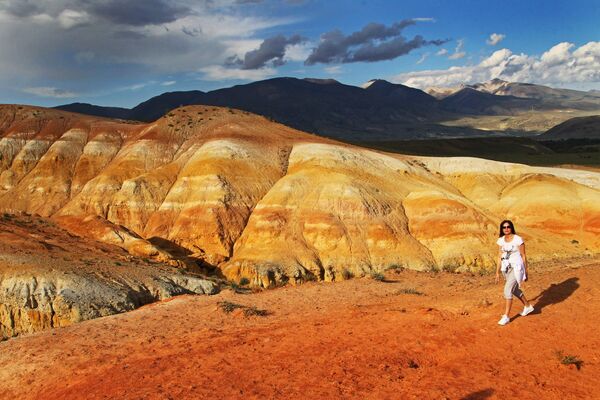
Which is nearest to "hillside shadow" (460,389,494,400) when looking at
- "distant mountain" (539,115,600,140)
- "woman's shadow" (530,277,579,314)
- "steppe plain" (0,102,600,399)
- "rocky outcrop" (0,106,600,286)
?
"steppe plain" (0,102,600,399)

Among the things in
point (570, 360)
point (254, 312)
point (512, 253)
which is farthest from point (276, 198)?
point (570, 360)

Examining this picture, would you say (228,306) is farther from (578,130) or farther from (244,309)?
(578,130)

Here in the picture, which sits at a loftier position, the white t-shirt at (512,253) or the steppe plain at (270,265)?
the white t-shirt at (512,253)

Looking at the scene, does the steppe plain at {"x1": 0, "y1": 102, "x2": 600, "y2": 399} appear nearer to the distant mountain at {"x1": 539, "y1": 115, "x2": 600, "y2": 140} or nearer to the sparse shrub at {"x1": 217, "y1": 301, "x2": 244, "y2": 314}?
the sparse shrub at {"x1": 217, "y1": 301, "x2": 244, "y2": 314}

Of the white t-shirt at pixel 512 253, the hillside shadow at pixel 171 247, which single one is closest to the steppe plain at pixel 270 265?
the hillside shadow at pixel 171 247

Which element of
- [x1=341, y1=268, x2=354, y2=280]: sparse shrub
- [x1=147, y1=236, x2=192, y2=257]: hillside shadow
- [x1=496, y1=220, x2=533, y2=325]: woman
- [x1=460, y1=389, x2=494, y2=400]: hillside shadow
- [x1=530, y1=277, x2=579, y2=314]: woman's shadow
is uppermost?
[x1=496, y1=220, x2=533, y2=325]: woman

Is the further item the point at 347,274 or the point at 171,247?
the point at 171,247

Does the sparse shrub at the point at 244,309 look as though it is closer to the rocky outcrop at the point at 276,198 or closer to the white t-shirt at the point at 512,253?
the white t-shirt at the point at 512,253
